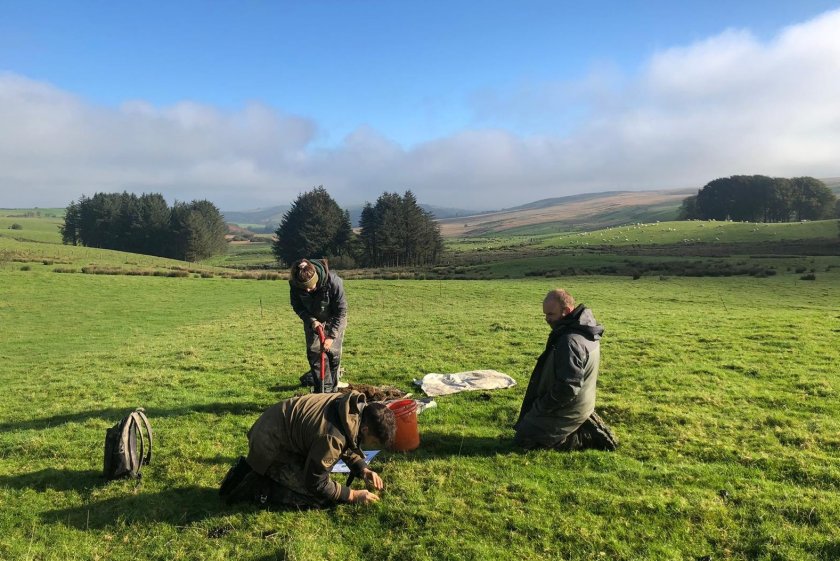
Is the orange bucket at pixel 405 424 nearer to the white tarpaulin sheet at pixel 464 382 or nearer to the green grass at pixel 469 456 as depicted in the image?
the green grass at pixel 469 456

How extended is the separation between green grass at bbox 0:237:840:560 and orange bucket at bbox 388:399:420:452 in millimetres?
219

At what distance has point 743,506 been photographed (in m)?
5.78

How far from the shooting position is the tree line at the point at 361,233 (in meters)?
81.9

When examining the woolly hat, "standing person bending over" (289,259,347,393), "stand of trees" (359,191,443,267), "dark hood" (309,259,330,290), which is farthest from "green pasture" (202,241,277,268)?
the woolly hat

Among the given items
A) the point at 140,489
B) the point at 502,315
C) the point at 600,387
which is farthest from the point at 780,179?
the point at 140,489

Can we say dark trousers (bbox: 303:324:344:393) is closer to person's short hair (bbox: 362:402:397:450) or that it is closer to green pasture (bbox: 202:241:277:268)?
person's short hair (bbox: 362:402:397:450)

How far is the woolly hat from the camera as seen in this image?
8.84 meters

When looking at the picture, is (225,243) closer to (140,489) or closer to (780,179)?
(140,489)

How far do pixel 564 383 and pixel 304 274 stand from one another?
190 inches

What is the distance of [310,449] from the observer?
5.73 meters

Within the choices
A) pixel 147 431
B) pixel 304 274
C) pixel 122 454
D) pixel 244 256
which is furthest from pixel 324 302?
pixel 244 256

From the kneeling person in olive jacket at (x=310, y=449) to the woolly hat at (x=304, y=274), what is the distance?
3258 millimetres

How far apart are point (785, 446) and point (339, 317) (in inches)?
304

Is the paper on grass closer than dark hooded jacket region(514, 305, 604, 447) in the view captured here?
No
